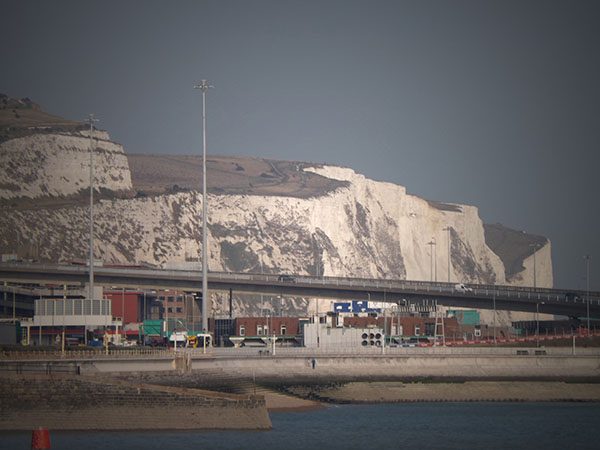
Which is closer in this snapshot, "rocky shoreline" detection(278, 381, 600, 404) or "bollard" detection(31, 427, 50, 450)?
"bollard" detection(31, 427, 50, 450)

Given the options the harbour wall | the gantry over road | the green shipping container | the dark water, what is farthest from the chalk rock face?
the harbour wall

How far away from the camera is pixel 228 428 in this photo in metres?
64.1

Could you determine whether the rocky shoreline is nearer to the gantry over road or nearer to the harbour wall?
the harbour wall

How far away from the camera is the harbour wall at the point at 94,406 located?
2468 inches

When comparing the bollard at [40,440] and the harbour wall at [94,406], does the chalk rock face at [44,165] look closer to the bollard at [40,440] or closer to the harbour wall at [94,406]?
the harbour wall at [94,406]

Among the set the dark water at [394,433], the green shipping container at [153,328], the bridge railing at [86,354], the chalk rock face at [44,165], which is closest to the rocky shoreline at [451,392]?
the dark water at [394,433]

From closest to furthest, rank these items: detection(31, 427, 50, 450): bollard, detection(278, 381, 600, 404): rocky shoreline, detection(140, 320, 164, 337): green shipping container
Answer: detection(31, 427, 50, 450): bollard
detection(278, 381, 600, 404): rocky shoreline
detection(140, 320, 164, 337): green shipping container

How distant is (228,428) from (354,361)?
2643 centimetres

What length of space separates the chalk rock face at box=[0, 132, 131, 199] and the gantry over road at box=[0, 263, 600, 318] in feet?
124

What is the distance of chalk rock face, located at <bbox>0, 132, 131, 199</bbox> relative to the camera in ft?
599

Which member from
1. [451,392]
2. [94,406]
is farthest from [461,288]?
[94,406]

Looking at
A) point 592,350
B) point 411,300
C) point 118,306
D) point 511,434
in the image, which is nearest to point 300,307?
point 411,300

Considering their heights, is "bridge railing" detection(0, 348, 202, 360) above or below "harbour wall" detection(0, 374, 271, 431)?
above

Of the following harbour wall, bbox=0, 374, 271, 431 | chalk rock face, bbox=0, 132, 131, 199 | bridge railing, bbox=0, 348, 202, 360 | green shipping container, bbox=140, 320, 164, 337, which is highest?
chalk rock face, bbox=0, 132, 131, 199
